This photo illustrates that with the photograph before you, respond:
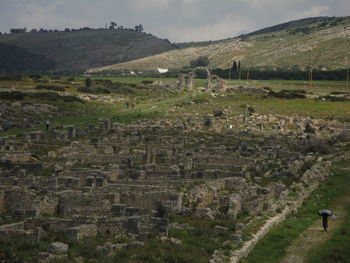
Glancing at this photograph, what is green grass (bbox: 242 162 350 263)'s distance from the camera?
1673 cm

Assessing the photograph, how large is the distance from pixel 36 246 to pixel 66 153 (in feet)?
58.0

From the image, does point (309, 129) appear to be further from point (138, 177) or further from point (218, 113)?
point (138, 177)

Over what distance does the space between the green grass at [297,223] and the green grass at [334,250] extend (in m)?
0.71

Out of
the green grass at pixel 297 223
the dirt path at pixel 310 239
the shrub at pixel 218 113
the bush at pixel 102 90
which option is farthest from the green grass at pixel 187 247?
the bush at pixel 102 90

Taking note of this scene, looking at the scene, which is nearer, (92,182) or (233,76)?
(92,182)

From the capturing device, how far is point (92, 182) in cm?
2319

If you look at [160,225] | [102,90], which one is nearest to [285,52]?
[102,90]

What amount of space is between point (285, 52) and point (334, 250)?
137702 millimetres

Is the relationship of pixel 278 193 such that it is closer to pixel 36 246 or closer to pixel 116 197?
pixel 116 197

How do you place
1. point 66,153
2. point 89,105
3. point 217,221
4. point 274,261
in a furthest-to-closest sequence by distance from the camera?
point 89,105 < point 66,153 < point 217,221 < point 274,261

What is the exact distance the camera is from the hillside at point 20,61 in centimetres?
17066

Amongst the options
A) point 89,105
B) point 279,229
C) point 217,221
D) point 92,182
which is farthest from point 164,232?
point 89,105

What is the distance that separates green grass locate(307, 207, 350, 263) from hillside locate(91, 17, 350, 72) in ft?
350

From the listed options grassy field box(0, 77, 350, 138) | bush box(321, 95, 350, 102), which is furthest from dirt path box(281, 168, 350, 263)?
bush box(321, 95, 350, 102)
